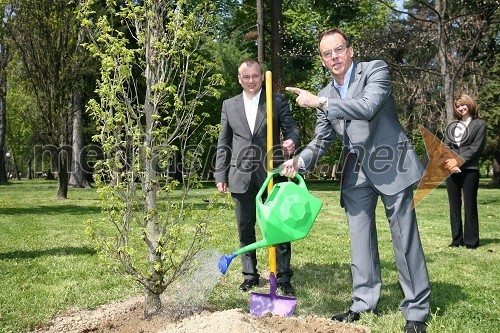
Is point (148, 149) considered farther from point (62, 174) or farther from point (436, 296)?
point (62, 174)

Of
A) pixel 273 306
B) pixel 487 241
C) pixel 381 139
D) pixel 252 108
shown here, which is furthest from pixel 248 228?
pixel 487 241

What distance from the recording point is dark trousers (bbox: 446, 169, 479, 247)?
723cm

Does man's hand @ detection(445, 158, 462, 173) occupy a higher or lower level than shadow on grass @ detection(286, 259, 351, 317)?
higher

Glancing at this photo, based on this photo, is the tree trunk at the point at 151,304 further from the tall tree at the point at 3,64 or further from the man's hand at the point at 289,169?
the tall tree at the point at 3,64

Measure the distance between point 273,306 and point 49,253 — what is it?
4.35m

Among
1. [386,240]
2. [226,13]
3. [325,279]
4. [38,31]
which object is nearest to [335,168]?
[226,13]

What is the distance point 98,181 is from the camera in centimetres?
354

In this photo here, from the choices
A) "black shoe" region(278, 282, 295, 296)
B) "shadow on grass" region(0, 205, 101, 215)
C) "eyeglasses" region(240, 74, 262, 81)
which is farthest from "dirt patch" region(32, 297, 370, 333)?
"shadow on grass" region(0, 205, 101, 215)

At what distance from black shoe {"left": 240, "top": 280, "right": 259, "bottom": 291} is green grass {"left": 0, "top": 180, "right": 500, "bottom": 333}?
7 cm

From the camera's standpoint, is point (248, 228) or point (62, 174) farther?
point (62, 174)

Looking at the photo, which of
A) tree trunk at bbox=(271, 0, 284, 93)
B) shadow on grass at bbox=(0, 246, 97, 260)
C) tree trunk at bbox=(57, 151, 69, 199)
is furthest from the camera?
tree trunk at bbox=(57, 151, 69, 199)

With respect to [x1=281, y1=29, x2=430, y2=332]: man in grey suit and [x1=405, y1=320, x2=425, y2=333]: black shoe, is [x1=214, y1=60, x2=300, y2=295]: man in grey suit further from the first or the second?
[x1=405, y1=320, x2=425, y2=333]: black shoe

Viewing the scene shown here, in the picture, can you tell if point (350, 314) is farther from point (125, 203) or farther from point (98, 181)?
point (98, 181)

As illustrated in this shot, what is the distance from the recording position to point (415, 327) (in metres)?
3.51
